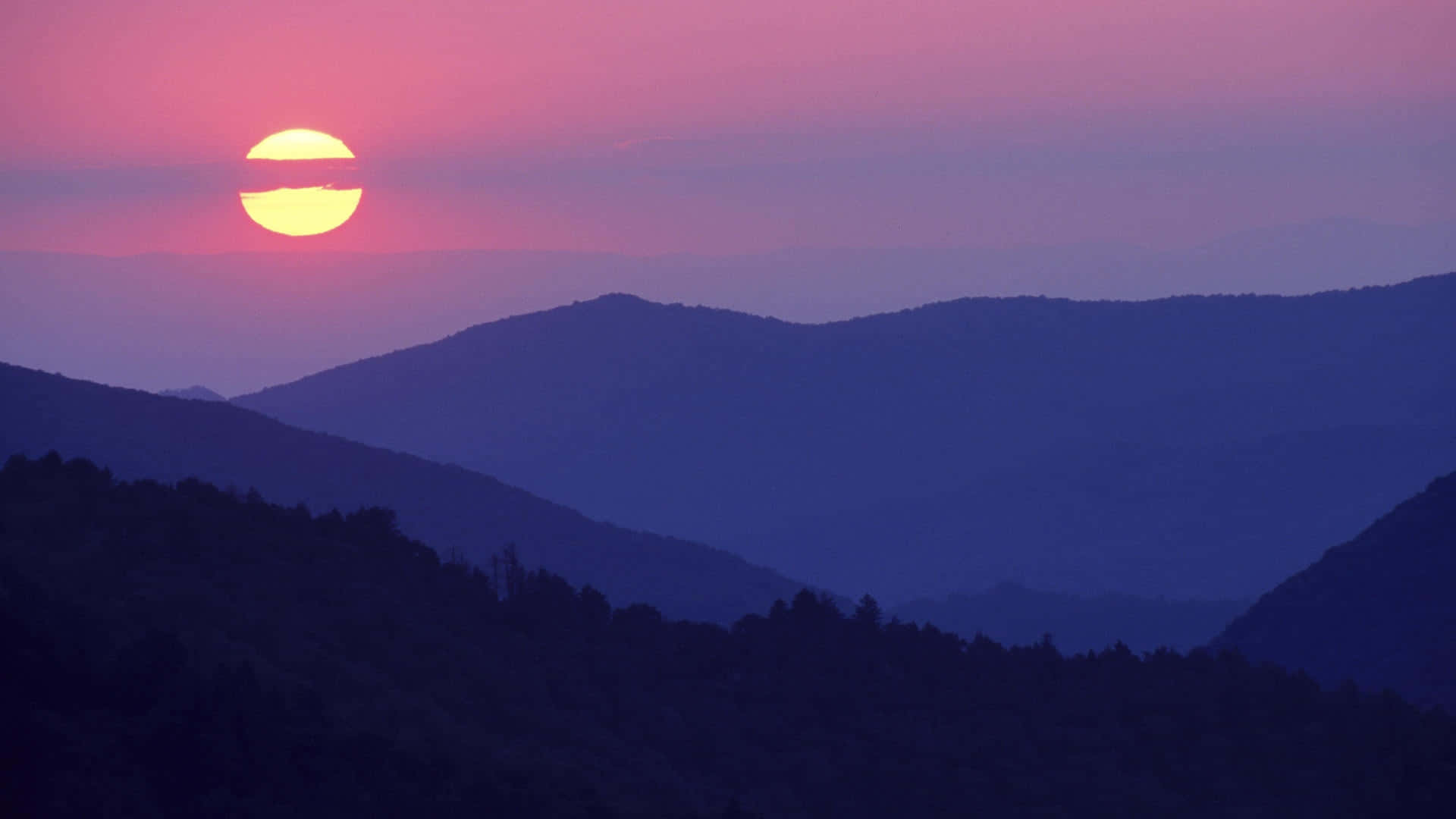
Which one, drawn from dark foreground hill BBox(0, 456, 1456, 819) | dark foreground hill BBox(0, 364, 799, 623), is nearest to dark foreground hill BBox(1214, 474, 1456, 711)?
dark foreground hill BBox(0, 456, 1456, 819)

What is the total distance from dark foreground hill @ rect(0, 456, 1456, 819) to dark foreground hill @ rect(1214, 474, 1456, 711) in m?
32.0

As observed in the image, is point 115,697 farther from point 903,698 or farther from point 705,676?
point 903,698

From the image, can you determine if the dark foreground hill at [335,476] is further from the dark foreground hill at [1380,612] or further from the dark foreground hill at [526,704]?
the dark foreground hill at [526,704]

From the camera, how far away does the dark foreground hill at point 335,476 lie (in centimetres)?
16525

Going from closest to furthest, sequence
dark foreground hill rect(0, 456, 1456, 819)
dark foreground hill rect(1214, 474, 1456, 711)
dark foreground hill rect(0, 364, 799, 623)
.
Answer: dark foreground hill rect(0, 456, 1456, 819) → dark foreground hill rect(1214, 474, 1456, 711) → dark foreground hill rect(0, 364, 799, 623)

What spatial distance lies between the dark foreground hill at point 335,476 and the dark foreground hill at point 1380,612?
204 feet

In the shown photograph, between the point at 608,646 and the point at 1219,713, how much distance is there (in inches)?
969

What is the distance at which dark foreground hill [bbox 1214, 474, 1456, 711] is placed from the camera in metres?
107

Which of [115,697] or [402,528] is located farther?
[402,528]

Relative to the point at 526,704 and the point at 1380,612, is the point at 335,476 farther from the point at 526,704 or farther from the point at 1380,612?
the point at 526,704

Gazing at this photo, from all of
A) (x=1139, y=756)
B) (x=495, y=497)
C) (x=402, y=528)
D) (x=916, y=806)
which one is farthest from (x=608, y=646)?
(x=495, y=497)

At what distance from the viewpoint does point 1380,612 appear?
117m

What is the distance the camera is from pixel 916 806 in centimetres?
6206

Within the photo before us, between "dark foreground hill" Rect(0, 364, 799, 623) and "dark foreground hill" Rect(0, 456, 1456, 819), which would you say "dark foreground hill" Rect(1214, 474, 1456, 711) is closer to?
"dark foreground hill" Rect(0, 456, 1456, 819)
